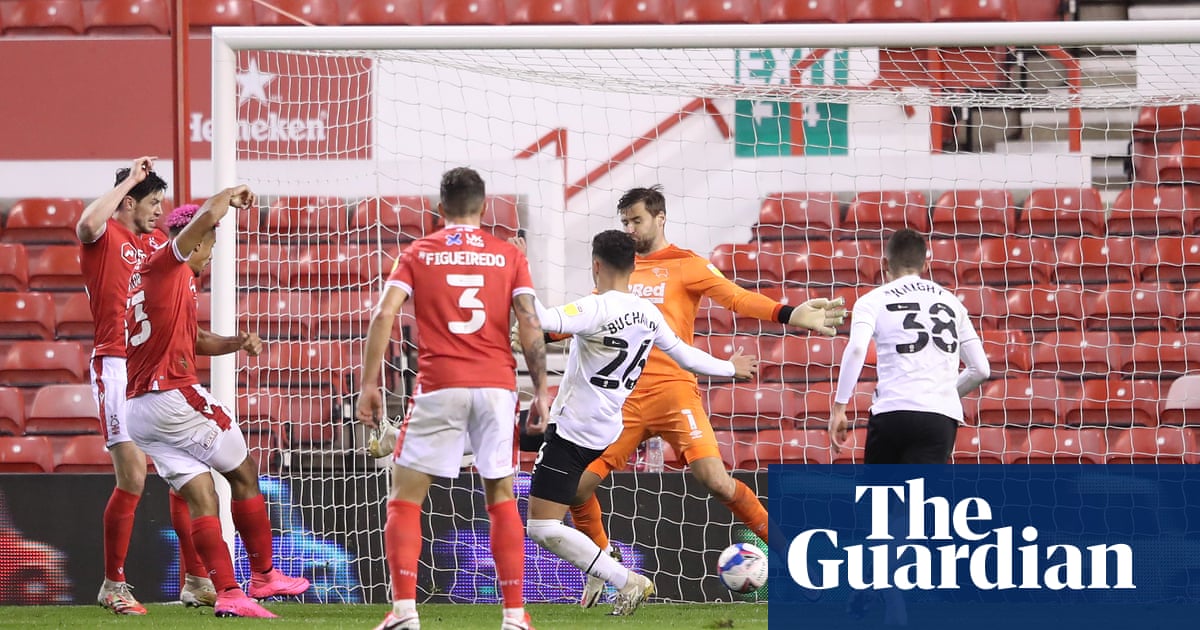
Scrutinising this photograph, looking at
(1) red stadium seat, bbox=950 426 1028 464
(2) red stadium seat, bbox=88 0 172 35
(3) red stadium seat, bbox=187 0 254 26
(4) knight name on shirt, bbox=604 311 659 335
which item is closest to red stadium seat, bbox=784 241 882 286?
(1) red stadium seat, bbox=950 426 1028 464

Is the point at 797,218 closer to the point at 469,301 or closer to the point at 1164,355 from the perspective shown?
the point at 1164,355

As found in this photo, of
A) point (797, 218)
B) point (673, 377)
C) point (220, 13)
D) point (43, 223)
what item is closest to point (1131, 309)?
point (797, 218)

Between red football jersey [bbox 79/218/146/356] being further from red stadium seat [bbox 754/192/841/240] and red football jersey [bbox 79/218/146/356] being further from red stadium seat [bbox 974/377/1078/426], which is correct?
red stadium seat [bbox 974/377/1078/426]

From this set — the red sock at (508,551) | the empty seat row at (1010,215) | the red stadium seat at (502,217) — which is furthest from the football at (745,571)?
the red stadium seat at (502,217)

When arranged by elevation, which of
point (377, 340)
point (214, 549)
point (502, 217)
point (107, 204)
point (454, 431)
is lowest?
point (214, 549)

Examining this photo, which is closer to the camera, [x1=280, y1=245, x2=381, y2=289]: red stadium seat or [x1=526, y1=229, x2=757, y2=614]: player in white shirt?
[x1=526, y1=229, x2=757, y2=614]: player in white shirt

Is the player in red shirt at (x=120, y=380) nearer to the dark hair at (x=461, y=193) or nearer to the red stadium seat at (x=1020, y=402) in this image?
the dark hair at (x=461, y=193)

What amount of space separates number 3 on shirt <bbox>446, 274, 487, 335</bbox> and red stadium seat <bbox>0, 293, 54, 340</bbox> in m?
6.26

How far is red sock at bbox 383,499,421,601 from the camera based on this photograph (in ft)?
15.0

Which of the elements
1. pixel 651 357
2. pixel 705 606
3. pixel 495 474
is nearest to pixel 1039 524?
pixel 705 606

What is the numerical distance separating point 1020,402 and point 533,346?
5011 mm

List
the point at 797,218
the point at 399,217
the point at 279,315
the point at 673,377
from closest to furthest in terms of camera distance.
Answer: the point at 673,377 < the point at 279,315 < the point at 399,217 < the point at 797,218

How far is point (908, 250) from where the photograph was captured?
19.3 ft

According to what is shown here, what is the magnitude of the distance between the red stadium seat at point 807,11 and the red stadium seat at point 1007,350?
3483mm
